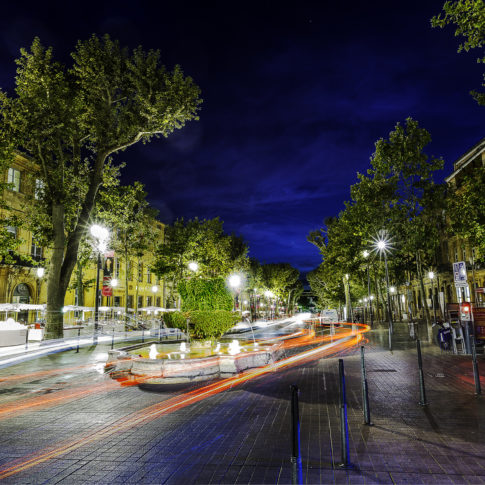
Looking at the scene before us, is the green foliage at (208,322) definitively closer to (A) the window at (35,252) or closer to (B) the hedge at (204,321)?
(B) the hedge at (204,321)

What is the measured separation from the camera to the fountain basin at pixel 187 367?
10406mm

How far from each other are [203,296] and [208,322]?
1.05 m

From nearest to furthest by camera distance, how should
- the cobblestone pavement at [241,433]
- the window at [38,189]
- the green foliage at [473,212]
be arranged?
1. the cobblestone pavement at [241,433]
2. the green foliage at [473,212]
3. the window at [38,189]

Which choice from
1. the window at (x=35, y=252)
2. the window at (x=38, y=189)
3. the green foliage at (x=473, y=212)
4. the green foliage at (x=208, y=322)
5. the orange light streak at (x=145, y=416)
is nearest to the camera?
the orange light streak at (x=145, y=416)

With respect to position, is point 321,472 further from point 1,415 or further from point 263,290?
point 263,290

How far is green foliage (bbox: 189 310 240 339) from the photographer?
1316 centimetres

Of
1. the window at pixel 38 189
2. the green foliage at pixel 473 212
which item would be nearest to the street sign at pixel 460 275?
the green foliage at pixel 473 212

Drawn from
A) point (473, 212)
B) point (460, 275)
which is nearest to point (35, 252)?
point (473, 212)

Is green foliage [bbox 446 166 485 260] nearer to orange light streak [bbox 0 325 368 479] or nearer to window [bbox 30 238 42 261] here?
orange light streak [bbox 0 325 368 479]

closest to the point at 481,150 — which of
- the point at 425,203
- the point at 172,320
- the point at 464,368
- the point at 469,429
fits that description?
the point at 425,203

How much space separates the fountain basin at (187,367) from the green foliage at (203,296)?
8.27ft

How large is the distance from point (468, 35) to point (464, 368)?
10353 millimetres

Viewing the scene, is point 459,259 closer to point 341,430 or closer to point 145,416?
point 145,416

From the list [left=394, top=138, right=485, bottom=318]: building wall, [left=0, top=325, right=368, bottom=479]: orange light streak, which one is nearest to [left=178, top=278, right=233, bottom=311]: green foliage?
[left=0, top=325, right=368, bottom=479]: orange light streak
